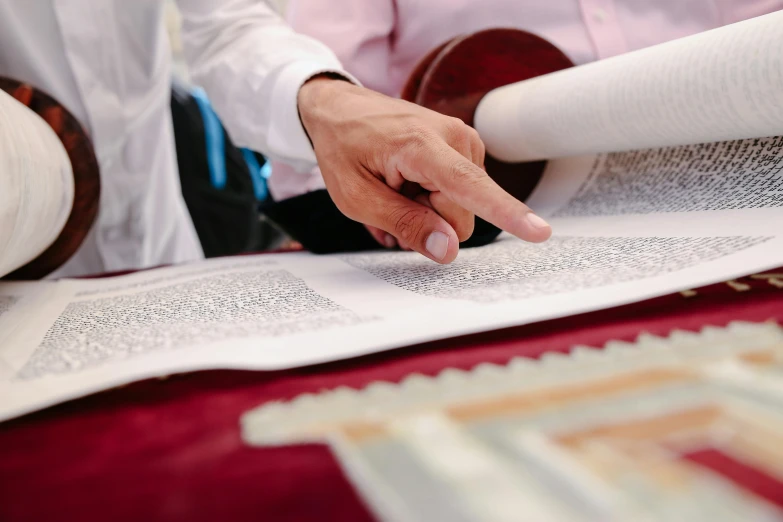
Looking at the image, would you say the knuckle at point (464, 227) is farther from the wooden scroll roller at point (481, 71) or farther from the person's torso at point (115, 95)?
the person's torso at point (115, 95)

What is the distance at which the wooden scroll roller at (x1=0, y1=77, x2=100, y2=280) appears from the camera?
0.50 meters

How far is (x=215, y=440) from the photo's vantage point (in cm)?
16

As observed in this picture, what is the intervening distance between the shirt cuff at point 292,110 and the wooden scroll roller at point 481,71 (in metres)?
0.07

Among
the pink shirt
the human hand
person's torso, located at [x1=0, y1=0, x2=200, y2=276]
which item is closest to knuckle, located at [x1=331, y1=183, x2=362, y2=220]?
the human hand

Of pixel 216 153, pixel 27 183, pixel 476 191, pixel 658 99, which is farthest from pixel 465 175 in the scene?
pixel 216 153

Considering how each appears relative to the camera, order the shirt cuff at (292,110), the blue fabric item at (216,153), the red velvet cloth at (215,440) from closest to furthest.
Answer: the red velvet cloth at (215,440) < the shirt cuff at (292,110) < the blue fabric item at (216,153)

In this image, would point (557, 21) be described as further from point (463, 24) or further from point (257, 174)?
point (257, 174)

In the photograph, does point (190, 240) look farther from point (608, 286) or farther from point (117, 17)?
point (608, 286)

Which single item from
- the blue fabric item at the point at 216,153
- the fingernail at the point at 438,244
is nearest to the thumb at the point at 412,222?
the fingernail at the point at 438,244

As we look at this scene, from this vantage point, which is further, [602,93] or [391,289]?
[602,93]

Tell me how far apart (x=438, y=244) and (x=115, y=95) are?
0.52 meters

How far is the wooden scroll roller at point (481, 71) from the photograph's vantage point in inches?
20.3

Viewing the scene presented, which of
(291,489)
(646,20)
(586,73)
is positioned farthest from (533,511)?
(646,20)

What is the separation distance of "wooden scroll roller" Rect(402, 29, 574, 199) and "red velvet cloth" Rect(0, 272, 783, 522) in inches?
12.9
